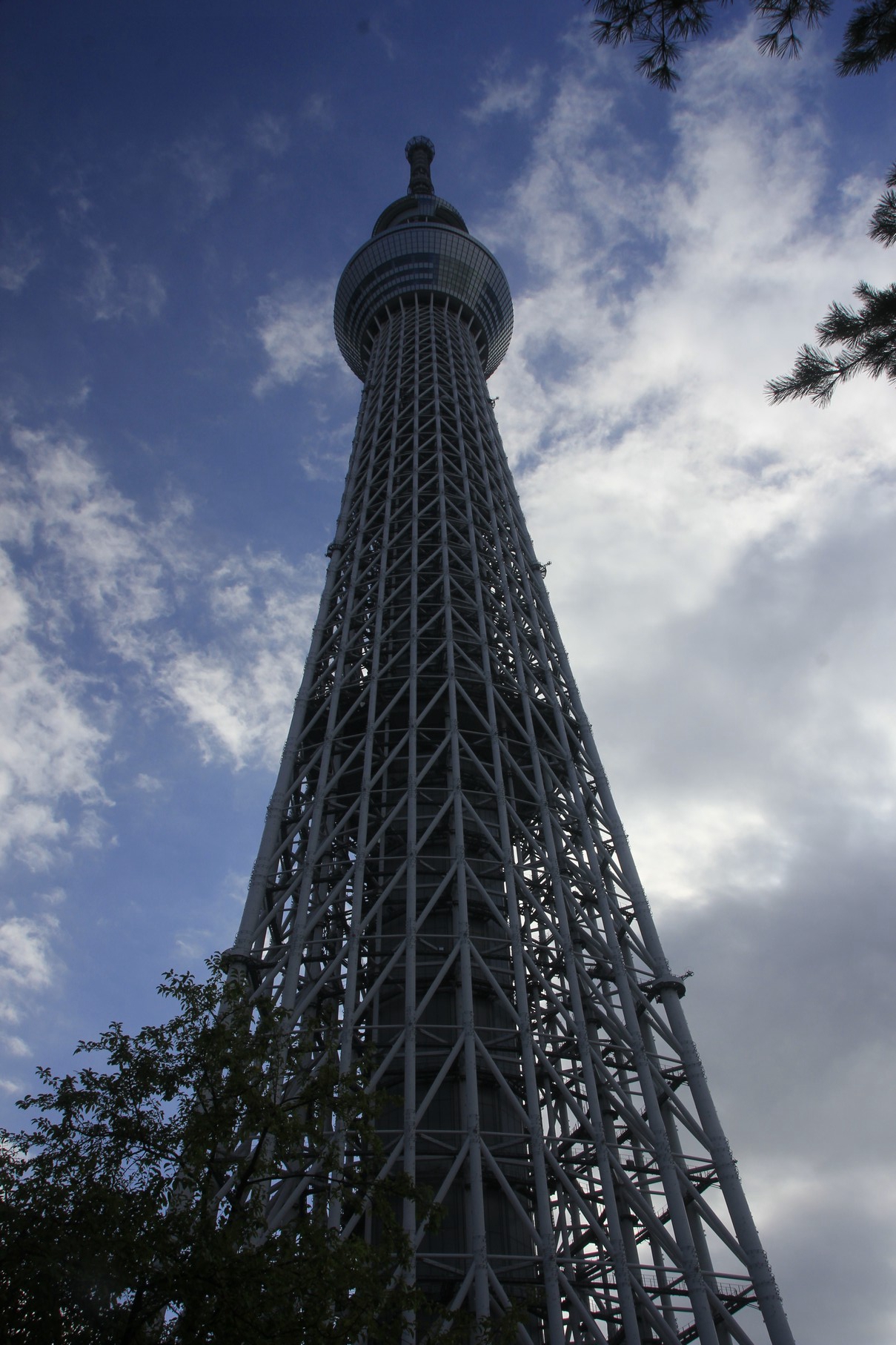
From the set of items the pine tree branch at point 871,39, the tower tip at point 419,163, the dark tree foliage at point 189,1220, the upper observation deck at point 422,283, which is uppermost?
the tower tip at point 419,163

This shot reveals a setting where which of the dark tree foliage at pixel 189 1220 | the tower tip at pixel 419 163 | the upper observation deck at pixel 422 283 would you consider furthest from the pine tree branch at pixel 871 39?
the tower tip at pixel 419 163

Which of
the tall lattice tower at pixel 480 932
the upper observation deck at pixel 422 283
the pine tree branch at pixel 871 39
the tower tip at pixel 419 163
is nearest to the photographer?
the pine tree branch at pixel 871 39

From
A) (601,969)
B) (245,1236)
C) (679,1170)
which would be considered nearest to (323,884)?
(601,969)

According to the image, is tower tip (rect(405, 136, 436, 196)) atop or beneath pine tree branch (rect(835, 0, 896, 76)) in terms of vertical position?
atop

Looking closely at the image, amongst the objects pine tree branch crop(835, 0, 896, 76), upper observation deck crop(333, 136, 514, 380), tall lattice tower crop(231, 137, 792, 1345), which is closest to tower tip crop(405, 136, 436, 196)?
upper observation deck crop(333, 136, 514, 380)

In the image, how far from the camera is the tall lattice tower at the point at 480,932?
65.2ft

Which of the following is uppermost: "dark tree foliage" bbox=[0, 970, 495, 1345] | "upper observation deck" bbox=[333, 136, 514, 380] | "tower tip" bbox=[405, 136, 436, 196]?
"tower tip" bbox=[405, 136, 436, 196]

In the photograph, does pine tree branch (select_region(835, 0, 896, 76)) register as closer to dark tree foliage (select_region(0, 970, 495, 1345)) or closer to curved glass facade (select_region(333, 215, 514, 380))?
dark tree foliage (select_region(0, 970, 495, 1345))

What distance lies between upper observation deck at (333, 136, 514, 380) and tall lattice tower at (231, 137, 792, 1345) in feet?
59.7

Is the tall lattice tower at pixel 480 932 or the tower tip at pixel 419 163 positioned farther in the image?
the tower tip at pixel 419 163

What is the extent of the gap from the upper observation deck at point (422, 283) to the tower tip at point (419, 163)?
16815mm

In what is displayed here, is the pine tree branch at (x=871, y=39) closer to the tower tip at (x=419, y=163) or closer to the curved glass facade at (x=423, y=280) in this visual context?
the curved glass facade at (x=423, y=280)

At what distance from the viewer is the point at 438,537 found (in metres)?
39.5

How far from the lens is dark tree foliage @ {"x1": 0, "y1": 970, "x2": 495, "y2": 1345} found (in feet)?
32.0
